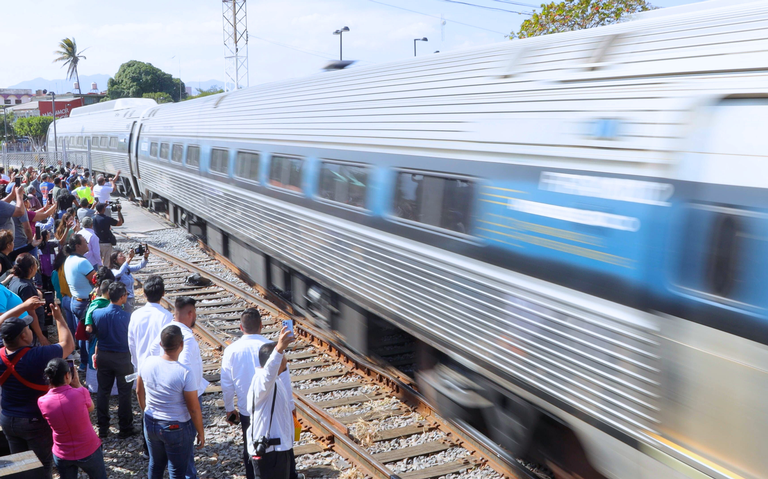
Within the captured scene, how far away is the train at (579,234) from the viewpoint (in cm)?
302

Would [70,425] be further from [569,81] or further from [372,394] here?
[569,81]

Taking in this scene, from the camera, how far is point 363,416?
6.16m

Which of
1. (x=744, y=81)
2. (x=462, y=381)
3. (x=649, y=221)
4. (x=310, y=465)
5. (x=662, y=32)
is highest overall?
(x=662, y=32)

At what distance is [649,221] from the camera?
11.0 feet

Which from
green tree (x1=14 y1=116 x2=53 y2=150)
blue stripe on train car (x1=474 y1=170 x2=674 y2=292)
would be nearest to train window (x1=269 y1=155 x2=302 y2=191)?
blue stripe on train car (x1=474 y1=170 x2=674 y2=292)

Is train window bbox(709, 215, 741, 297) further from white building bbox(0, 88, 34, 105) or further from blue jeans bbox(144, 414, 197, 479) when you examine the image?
white building bbox(0, 88, 34, 105)

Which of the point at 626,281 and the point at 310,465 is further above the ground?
the point at 626,281

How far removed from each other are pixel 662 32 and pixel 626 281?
154 centimetres

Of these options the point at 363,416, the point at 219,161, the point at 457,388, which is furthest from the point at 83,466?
the point at 219,161

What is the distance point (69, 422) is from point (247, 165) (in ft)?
20.7

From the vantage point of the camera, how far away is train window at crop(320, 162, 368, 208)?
6.43 metres

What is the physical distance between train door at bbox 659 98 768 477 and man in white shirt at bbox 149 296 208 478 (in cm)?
304

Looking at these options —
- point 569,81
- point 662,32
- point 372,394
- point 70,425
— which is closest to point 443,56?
point 569,81

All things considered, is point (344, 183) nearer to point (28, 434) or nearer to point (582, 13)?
point (28, 434)
